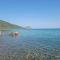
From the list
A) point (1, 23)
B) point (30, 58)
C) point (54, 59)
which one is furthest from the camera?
point (1, 23)

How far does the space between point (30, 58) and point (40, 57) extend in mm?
649

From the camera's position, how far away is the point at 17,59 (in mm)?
13797

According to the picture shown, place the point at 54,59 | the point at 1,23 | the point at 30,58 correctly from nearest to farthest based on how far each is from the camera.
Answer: the point at 30,58 < the point at 54,59 < the point at 1,23

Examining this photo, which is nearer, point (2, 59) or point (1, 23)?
point (2, 59)

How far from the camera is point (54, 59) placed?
14.4 m

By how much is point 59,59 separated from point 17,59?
3001mm

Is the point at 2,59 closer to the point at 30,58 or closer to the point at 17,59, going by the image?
the point at 17,59

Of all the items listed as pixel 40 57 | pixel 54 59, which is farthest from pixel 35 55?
pixel 54 59

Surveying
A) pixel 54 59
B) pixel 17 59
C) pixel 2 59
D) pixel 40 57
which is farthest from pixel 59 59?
pixel 2 59

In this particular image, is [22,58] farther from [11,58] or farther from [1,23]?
[1,23]

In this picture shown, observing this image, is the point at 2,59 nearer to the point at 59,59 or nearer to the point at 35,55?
the point at 35,55

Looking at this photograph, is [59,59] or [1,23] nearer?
[59,59]

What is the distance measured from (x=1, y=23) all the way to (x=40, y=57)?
90.6 meters

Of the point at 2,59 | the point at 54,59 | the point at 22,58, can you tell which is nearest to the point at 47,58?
the point at 54,59
